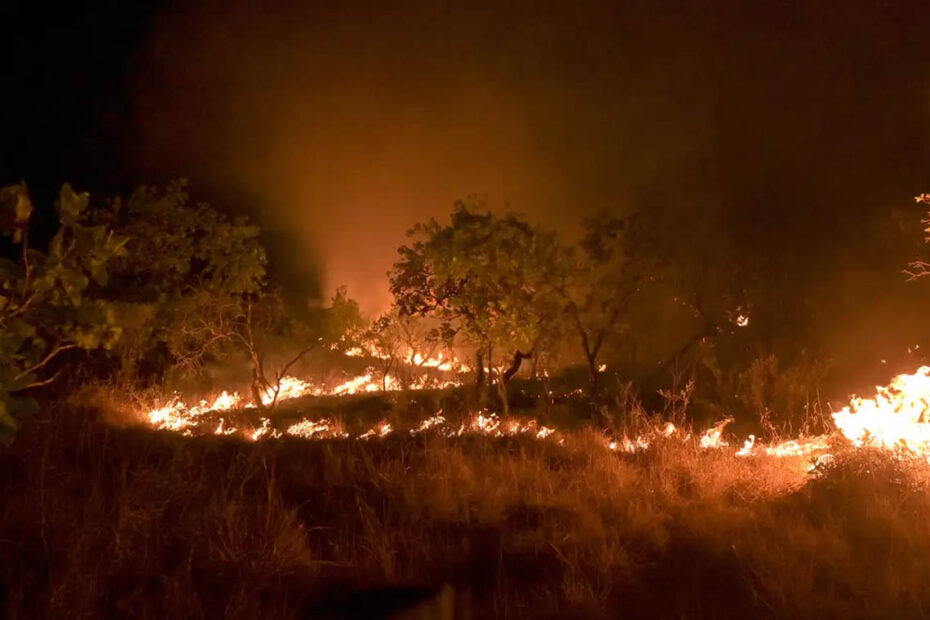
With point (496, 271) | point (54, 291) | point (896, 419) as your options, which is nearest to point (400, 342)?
point (496, 271)

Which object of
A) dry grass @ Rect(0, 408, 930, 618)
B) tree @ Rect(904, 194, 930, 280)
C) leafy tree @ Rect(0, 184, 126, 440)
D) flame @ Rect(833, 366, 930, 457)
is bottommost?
dry grass @ Rect(0, 408, 930, 618)

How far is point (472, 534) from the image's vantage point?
6.12 m

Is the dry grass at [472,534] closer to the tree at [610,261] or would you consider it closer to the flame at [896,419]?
the flame at [896,419]

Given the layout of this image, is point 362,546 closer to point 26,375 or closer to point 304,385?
point 26,375

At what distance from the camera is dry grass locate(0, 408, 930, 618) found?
4.76 meters

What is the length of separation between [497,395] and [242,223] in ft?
21.2

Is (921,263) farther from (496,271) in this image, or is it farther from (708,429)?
(496,271)

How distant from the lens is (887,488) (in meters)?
6.29

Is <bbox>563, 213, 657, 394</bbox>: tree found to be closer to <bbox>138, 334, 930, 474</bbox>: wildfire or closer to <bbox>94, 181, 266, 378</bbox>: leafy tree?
<bbox>138, 334, 930, 474</bbox>: wildfire

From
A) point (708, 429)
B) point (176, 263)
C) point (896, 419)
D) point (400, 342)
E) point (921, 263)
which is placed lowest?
point (896, 419)

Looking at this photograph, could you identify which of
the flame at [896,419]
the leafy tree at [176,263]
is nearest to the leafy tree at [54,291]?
the flame at [896,419]

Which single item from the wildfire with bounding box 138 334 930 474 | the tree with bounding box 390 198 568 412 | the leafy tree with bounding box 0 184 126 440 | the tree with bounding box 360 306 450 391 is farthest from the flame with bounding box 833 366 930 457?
the tree with bounding box 360 306 450 391

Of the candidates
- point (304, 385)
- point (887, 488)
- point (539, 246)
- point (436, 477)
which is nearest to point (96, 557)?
point (436, 477)

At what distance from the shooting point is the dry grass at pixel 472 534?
476cm
